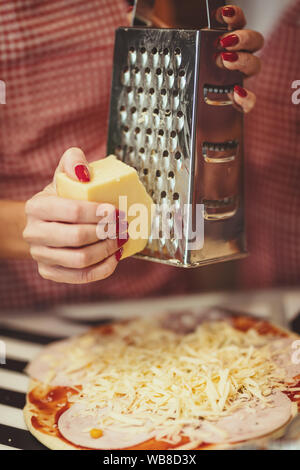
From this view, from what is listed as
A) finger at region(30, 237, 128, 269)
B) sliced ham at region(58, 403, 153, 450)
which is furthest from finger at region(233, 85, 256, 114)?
sliced ham at region(58, 403, 153, 450)

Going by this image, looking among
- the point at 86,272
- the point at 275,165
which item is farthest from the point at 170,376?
the point at 275,165

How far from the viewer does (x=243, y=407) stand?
1.08 metres

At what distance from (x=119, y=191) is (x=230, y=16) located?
39 cm

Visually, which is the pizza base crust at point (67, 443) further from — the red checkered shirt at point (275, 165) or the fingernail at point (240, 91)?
the red checkered shirt at point (275, 165)

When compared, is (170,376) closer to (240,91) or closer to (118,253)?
(118,253)

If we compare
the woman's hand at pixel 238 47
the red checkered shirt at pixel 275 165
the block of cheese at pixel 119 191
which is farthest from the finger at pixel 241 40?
the red checkered shirt at pixel 275 165

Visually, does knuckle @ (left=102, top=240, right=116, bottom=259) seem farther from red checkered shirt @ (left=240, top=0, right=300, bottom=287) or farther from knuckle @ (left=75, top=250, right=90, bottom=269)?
red checkered shirt @ (left=240, top=0, right=300, bottom=287)

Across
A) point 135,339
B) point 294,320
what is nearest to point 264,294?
point 294,320

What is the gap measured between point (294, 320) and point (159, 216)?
0.58 meters

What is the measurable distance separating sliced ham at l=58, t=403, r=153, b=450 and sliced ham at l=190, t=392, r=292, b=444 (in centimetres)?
11

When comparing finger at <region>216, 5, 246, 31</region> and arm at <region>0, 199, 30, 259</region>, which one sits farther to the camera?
arm at <region>0, 199, 30, 259</region>

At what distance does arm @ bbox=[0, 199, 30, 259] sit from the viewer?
1.50m
